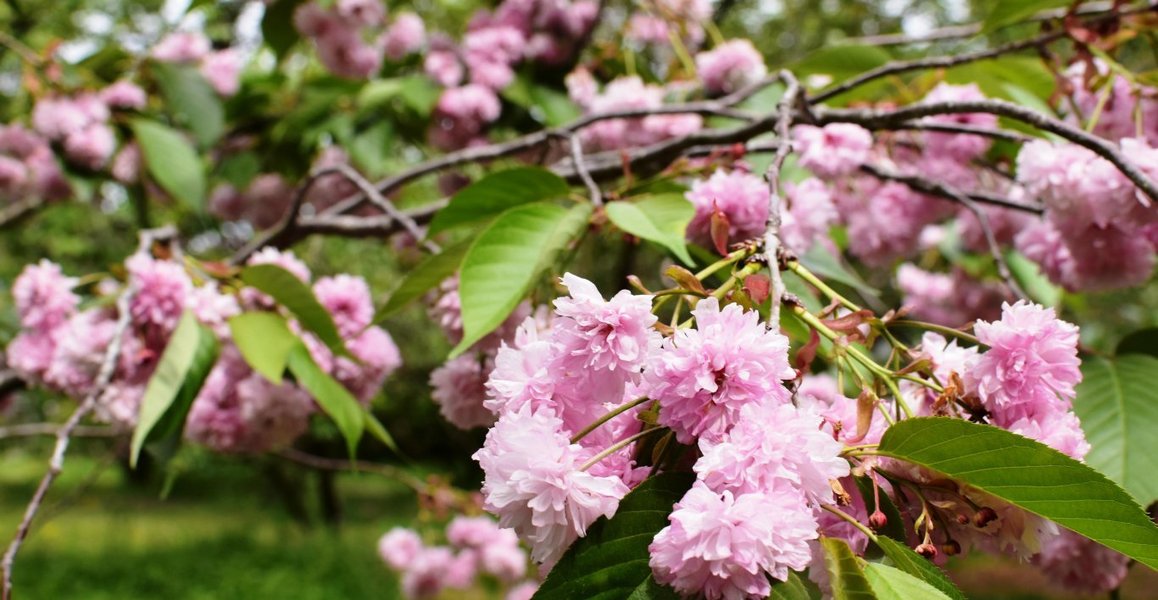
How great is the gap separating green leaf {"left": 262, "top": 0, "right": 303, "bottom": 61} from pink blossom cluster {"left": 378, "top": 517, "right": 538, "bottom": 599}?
2210mm

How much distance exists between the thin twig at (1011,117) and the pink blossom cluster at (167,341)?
644 mm

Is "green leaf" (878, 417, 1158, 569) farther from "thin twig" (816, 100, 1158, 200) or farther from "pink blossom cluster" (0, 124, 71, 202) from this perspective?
"pink blossom cluster" (0, 124, 71, 202)

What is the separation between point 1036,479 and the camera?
0.47 metres

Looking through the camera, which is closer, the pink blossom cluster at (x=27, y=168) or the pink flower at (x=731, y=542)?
the pink flower at (x=731, y=542)

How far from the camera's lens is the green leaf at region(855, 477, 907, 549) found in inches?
19.6

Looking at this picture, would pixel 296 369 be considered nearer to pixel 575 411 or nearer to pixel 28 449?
pixel 575 411

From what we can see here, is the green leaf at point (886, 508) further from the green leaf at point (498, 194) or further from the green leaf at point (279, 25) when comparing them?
the green leaf at point (279, 25)

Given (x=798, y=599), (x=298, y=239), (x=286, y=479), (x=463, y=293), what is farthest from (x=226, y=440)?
(x=286, y=479)

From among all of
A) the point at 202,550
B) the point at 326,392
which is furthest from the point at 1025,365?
the point at 202,550

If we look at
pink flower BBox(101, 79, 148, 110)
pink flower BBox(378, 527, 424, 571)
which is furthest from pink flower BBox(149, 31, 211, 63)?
pink flower BBox(378, 527, 424, 571)

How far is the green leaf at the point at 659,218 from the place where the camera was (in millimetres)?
742

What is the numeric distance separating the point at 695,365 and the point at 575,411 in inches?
3.7

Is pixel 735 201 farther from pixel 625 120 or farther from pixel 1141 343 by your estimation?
pixel 625 120

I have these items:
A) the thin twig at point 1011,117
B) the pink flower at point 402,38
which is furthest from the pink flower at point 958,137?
the pink flower at point 402,38
